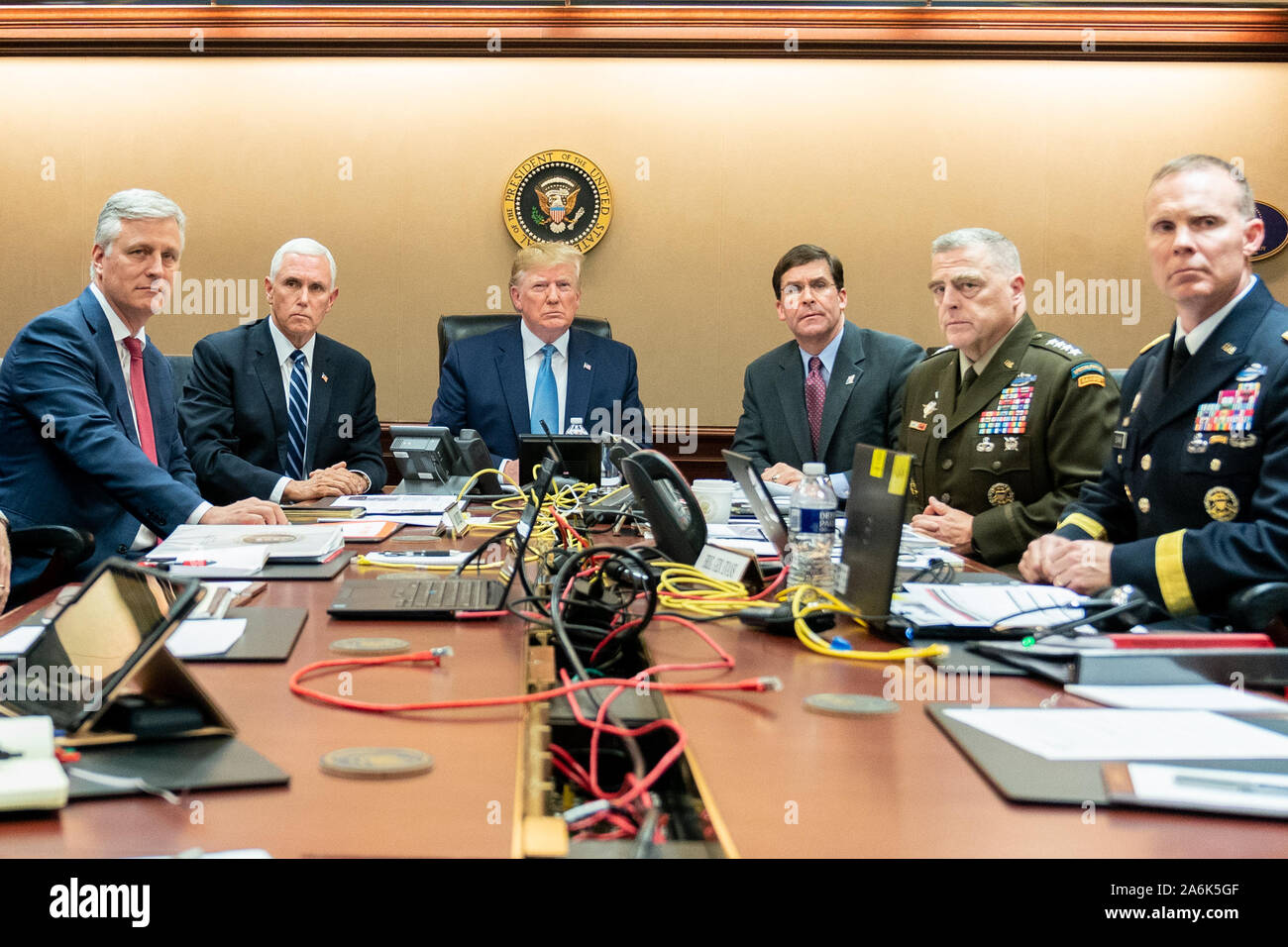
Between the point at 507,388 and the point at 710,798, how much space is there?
3058 millimetres

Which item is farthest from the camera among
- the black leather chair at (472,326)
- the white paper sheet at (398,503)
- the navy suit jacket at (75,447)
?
the black leather chair at (472,326)

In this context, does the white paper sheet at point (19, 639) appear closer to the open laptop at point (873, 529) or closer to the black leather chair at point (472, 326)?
the open laptop at point (873, 529)

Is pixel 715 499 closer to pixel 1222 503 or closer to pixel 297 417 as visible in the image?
pixel 1222 503

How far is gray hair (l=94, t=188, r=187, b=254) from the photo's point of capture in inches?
107

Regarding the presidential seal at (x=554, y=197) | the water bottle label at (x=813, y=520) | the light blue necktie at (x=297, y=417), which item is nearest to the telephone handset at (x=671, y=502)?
the water bottle label at (x=813, y=520)

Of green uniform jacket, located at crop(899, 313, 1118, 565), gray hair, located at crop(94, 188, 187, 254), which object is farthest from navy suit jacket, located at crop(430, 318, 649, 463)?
green uniform jacket, located at crop(899, 313, 1118, 565)

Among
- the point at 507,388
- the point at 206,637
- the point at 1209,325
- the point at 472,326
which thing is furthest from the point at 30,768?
the point at 472,326

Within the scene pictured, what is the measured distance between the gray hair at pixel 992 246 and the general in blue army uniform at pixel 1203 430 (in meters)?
0.71

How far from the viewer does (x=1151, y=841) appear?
0.76 m

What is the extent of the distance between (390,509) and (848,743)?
1.95m

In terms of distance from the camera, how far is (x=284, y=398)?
3.59 metres

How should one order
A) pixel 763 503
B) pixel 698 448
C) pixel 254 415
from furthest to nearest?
pixel 698 448 < pixel 254 415 < pixel 763 503

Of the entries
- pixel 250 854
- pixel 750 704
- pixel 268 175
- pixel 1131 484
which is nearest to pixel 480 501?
pixel 1131 484

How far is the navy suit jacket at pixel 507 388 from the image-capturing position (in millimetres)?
3789
